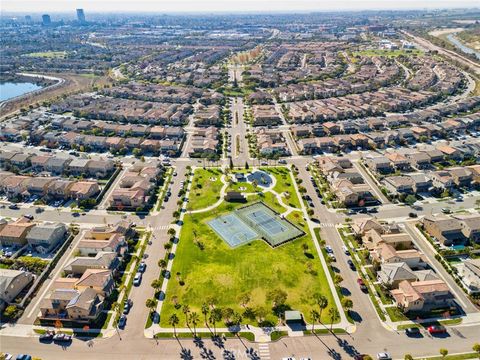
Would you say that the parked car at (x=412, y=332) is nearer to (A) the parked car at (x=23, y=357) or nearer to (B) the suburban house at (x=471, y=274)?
(B) the suburban house at (x=471, y=274)

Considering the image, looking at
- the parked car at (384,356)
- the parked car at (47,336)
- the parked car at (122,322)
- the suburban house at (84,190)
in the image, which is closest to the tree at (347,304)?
the parked car at (384,356)

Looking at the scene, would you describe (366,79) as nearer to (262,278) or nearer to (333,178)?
(333,178)

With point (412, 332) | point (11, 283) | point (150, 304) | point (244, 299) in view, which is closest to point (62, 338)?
point (150, 304)

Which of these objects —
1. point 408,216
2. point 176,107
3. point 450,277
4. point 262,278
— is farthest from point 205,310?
point 176,107

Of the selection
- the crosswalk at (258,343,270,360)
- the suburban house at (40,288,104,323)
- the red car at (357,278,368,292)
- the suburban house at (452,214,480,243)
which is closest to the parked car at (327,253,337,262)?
the red car at (357,278,368,292)

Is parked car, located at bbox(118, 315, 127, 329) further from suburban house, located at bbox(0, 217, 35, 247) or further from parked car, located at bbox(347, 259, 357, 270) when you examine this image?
parked car, located at bbox(347, 259, 357, 270)
